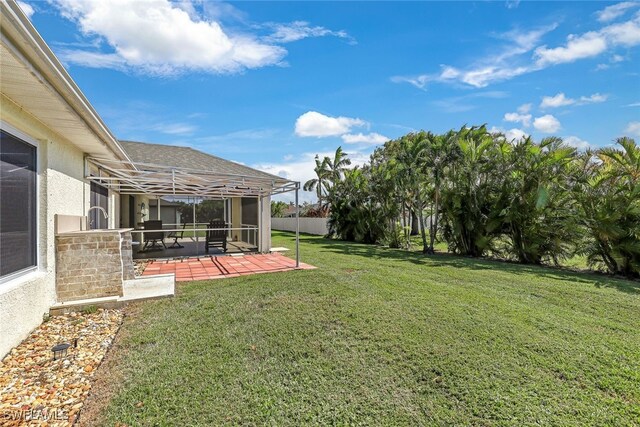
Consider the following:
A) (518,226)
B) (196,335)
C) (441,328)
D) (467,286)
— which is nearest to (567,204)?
(518,226)

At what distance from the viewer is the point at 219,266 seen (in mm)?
10320

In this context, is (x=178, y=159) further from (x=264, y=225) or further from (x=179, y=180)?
(x=264, y=225)

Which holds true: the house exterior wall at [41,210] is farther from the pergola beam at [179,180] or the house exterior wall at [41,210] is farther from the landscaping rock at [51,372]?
the pergola beam at [179,180]

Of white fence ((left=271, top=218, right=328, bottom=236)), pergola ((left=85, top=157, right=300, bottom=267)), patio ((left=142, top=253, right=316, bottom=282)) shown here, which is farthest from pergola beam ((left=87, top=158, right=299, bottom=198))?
white fence ((left=271, top=218, right=328, bottom=236))

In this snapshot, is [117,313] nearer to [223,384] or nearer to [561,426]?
[223,384]

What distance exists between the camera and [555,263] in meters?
13.0

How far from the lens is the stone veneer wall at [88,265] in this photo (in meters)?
5.66

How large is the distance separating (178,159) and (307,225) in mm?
19947

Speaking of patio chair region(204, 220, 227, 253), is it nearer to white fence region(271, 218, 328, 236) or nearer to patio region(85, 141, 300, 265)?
patio region(85, 141, 300, 265)

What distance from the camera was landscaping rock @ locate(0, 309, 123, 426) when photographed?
2891 millimetres

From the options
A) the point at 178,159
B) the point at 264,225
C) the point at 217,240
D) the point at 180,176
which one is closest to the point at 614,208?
the point at 264,225

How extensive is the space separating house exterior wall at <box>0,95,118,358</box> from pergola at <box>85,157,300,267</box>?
1307mm

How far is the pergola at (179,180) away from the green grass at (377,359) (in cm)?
381

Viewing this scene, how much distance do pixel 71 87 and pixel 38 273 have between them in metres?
3.12
